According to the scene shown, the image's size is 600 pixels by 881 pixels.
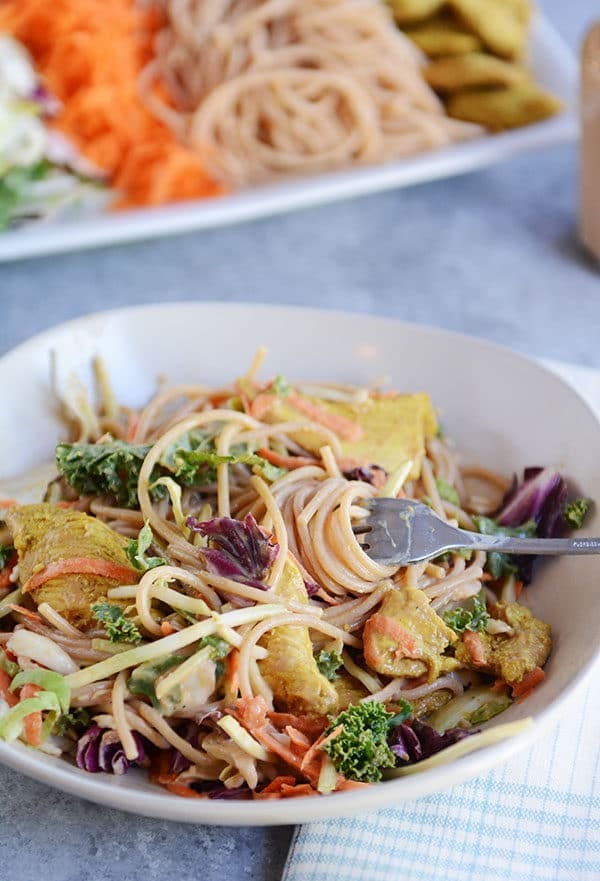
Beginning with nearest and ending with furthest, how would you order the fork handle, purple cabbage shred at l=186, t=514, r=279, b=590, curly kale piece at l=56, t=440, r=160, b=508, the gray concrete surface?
purple cabbage shred at l=186, t=514, r=279, b=590 < the fork handle < curly kale piece at l=56, t=440, r=160, b=508 < the gray concrete surface

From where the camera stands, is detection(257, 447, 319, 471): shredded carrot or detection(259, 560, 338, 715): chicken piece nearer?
detection(259, 560, 338, 715): chicken piece

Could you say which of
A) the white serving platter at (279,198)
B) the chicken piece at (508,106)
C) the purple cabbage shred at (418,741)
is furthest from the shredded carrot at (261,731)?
the chicken piece at (508,106)

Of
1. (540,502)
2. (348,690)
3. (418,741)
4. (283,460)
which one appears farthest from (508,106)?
(418,741)

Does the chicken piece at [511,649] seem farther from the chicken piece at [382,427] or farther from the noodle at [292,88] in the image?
the noodle at [292,88]

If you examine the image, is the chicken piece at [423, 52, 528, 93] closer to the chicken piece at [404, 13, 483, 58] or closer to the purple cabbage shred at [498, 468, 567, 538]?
the chicken piece at [404, 13, 483, 58]

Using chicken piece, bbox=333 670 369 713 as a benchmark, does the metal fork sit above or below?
above

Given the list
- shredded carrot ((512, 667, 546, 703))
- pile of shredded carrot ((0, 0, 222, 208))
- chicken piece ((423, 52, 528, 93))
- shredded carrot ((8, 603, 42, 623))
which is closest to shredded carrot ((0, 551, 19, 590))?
shredded carrot ((8, 603, 42, 623))
